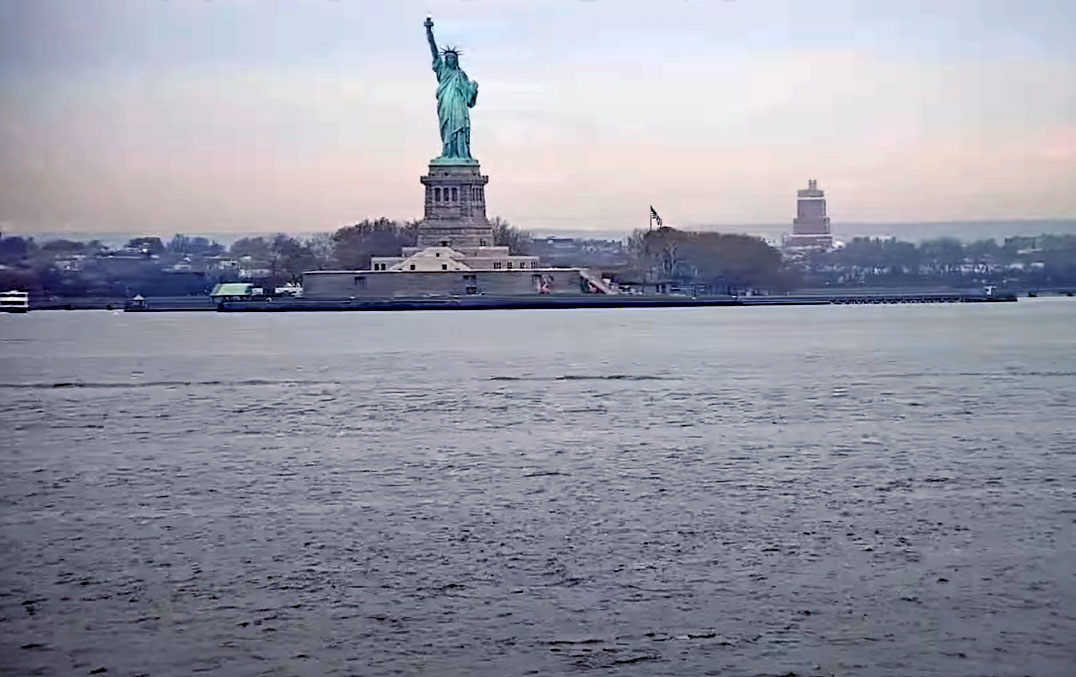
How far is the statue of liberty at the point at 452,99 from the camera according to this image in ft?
177

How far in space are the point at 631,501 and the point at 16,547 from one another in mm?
3969

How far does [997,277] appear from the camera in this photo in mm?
75875

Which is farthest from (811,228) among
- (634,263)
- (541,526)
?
(541,526)

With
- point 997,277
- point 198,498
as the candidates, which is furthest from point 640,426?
point 997,277

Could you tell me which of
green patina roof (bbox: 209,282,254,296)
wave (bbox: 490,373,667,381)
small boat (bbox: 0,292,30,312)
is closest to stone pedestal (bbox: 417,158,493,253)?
green patina roof (bbox: 209,282,254,296)

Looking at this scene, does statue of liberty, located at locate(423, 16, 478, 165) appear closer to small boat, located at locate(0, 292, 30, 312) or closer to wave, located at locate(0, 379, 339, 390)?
small boat, located at locate(0, 292, 30, 312)

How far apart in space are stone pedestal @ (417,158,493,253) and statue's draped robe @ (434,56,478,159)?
594 mm

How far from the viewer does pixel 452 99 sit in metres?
54.2

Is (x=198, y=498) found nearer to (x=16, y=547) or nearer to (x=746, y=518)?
(x=16, y=547)

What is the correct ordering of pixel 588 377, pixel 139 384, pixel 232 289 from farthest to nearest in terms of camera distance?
pixel 232 289 → pixel 588 377 → pixel 139 384

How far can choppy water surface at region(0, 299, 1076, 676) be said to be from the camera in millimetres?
8305

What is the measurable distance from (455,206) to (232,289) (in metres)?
10.5

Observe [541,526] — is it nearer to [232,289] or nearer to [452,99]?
[452,99]

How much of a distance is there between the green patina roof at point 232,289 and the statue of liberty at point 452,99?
34.3ft
